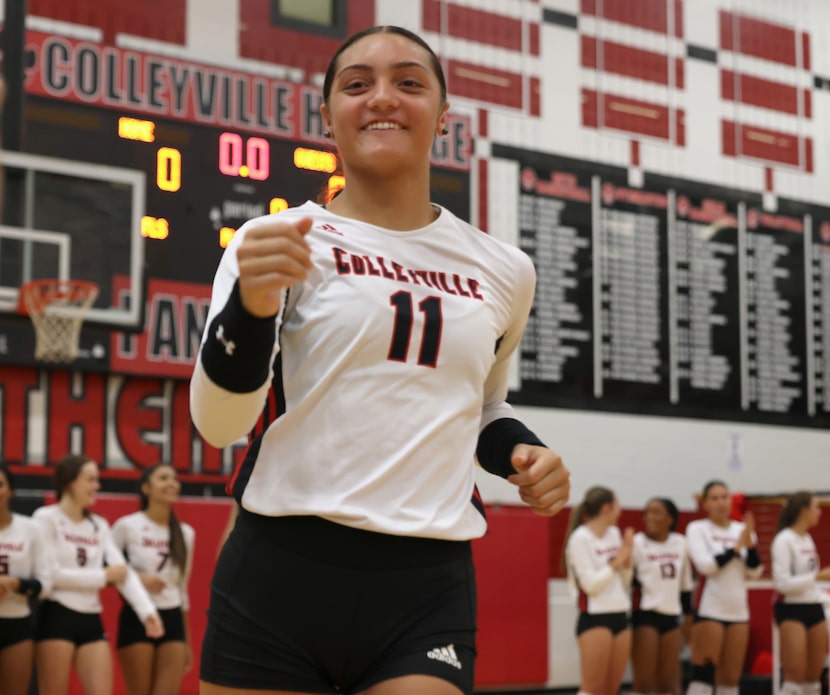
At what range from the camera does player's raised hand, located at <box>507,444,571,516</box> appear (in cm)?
223

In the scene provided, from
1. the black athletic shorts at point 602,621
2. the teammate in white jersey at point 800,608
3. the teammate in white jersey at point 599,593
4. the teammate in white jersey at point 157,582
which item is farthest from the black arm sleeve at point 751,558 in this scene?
the teammate in white jersey at point 157,582

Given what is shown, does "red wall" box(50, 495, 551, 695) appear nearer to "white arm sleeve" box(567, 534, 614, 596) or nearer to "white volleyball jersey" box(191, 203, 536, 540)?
"white arm sleeve" box(567, 534, 614, 596)

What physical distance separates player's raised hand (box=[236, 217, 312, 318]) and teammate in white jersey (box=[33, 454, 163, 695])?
6.34 metres

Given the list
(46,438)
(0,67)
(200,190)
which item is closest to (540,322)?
(200,190)

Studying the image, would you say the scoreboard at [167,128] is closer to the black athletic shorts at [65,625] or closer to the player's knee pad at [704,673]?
the black athletic shorts at [65,625]

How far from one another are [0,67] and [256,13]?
341cm

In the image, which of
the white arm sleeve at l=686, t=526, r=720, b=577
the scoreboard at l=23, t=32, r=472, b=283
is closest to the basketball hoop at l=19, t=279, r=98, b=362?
the scoreboard at l=23, t=32, r=472, b=283

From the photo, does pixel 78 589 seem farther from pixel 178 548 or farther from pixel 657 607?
pixel 657 607

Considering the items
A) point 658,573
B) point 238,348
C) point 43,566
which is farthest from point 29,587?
point 238,348

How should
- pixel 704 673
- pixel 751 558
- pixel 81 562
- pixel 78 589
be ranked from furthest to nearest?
pixel 751 558
pixel 704 673
pixel 81 562
pixel 78 589

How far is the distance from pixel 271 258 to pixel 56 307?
716 cm

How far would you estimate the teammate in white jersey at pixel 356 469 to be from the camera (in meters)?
2.12

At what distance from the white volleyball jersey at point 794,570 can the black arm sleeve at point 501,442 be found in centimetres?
835

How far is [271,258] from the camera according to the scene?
6.20 feet
